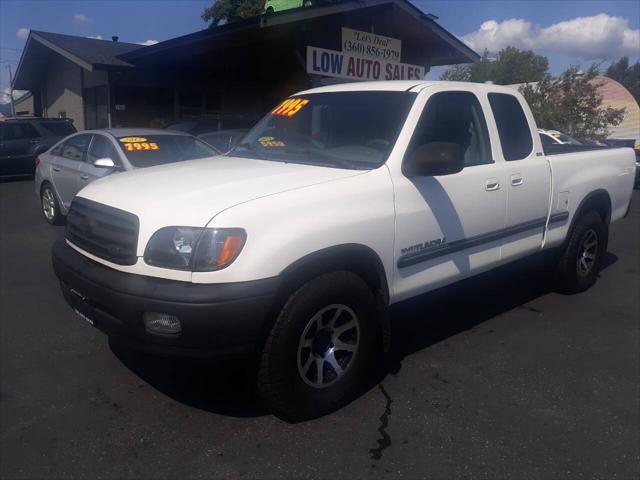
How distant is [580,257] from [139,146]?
5667 millimetres

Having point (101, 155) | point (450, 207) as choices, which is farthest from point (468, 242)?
point (101, 155)

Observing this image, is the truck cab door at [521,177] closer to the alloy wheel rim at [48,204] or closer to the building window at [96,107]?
the alloy wheel rim at [48,204]

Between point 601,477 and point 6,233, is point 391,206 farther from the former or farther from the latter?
point 6,233

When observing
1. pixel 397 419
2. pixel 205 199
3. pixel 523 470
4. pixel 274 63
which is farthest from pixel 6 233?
pixel 274 63

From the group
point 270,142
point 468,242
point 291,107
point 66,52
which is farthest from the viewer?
point 66,52

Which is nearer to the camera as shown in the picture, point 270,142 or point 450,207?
point 450,207

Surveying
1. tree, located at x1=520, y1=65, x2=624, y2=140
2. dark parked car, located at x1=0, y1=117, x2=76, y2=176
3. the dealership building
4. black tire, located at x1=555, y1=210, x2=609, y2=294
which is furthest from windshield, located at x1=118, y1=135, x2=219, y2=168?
tree, located at x1=520, y1=65, x2=624, y2=140

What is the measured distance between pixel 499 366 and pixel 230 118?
537 inches

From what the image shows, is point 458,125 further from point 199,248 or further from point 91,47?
point 91,47

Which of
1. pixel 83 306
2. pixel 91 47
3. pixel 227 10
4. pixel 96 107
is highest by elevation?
pixel 227 10

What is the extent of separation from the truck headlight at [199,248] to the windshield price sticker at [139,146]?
5217 mm

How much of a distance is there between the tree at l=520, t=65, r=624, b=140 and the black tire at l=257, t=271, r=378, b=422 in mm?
20090

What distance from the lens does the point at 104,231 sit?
3.30m

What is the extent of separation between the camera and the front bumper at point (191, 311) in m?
2.80
